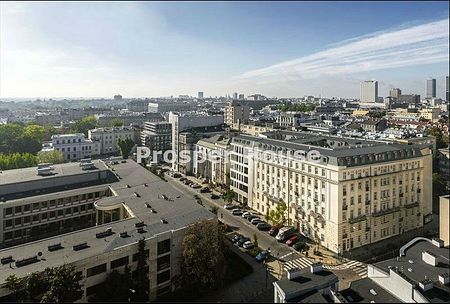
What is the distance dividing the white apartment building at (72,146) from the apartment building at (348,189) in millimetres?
22465

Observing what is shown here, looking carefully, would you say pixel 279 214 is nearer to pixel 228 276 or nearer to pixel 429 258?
pixel 228 276

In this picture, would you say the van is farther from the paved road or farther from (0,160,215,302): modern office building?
(0,160,215,302): modern office building

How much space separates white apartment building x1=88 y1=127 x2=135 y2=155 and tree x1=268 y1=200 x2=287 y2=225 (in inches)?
983

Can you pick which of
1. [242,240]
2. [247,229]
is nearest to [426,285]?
[242,240]

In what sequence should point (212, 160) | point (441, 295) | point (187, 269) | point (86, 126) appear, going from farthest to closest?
point (86, 126) < point (212, 160) < point (187, 269) < point (441, 295)

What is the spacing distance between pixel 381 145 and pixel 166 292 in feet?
40.3

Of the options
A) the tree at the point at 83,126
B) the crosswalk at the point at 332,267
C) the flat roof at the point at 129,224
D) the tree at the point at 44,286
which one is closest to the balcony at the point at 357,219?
the crosswalk at the point at 332,267

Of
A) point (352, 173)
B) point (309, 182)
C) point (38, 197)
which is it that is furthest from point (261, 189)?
point (38, 197)

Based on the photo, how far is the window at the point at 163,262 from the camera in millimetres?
11253

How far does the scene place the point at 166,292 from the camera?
11.3 metres

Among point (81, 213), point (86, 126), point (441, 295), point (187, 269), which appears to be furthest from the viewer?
point (86, 126)

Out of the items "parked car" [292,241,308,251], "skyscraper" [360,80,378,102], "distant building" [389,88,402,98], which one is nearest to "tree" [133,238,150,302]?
"parked car" [292,241,308,251]

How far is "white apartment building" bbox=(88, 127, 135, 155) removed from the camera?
3751 cm

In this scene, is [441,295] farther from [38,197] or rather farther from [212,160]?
[212,160]
